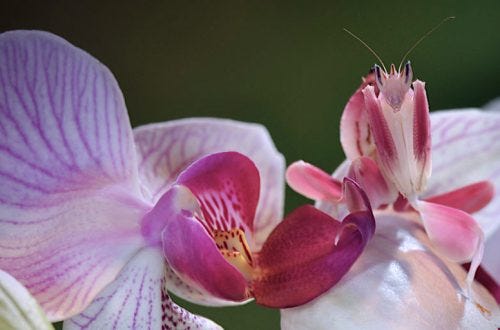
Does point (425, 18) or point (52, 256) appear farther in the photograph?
point (425, 18)

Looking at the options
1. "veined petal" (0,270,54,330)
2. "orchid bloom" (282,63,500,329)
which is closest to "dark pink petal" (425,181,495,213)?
"orchid bloom" (282,63,500,329)

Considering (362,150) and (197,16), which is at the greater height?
(362,150)

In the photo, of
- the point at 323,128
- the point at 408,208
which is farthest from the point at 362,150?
the point at 323,128

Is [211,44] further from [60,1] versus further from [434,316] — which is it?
[434,316]

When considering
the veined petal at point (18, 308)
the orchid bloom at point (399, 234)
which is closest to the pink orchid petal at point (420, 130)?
the orchid bloom at point (399, 234)

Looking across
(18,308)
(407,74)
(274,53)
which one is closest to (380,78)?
(407,74)

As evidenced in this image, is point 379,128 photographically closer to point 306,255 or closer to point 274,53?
point 306,255
